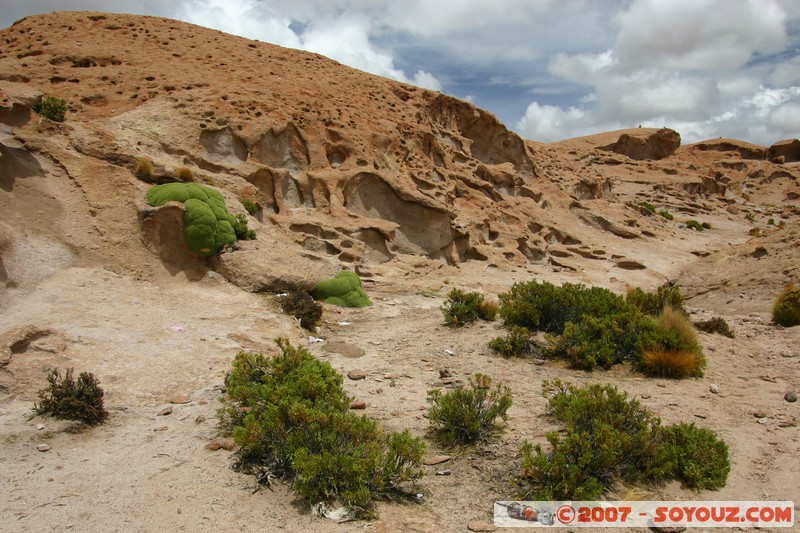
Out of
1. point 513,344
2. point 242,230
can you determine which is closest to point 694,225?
point 513,344

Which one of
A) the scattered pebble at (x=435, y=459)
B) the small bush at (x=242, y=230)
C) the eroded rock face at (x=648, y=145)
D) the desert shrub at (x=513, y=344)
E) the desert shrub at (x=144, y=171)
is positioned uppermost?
the eroded rock face at (x=648, y=145)

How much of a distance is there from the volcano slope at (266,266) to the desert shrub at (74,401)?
176 mm

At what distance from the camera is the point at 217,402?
240 inches

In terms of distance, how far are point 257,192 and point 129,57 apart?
772 centimetres

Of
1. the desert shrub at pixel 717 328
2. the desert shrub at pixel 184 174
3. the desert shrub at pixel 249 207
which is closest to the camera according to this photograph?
the desert shrub at pixel 717 328

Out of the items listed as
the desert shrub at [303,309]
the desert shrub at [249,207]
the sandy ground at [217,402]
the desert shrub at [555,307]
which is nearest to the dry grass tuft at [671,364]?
the sandy ground at [217,402]

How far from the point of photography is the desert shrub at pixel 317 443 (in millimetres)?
4090

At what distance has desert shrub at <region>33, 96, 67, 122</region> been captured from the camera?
12.2 meters

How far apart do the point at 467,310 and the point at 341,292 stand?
285 centimetres

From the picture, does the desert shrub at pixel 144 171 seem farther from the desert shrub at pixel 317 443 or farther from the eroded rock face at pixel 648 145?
the eroded rock face at pixel 648 145

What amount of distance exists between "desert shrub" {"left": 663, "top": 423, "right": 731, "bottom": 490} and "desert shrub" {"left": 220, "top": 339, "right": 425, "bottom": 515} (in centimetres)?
214

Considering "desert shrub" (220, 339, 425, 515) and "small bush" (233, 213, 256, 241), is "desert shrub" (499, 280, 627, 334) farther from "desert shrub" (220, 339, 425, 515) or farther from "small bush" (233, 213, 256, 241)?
"small bush" (233, 213, 256, 241)

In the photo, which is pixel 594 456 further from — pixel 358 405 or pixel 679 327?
pixel 679 327

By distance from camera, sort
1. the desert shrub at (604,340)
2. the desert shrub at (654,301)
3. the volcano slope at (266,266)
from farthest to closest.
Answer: the desert shrub at (654,301) → the desert shrub at (604,340) → the volcano slope at (266,266)
